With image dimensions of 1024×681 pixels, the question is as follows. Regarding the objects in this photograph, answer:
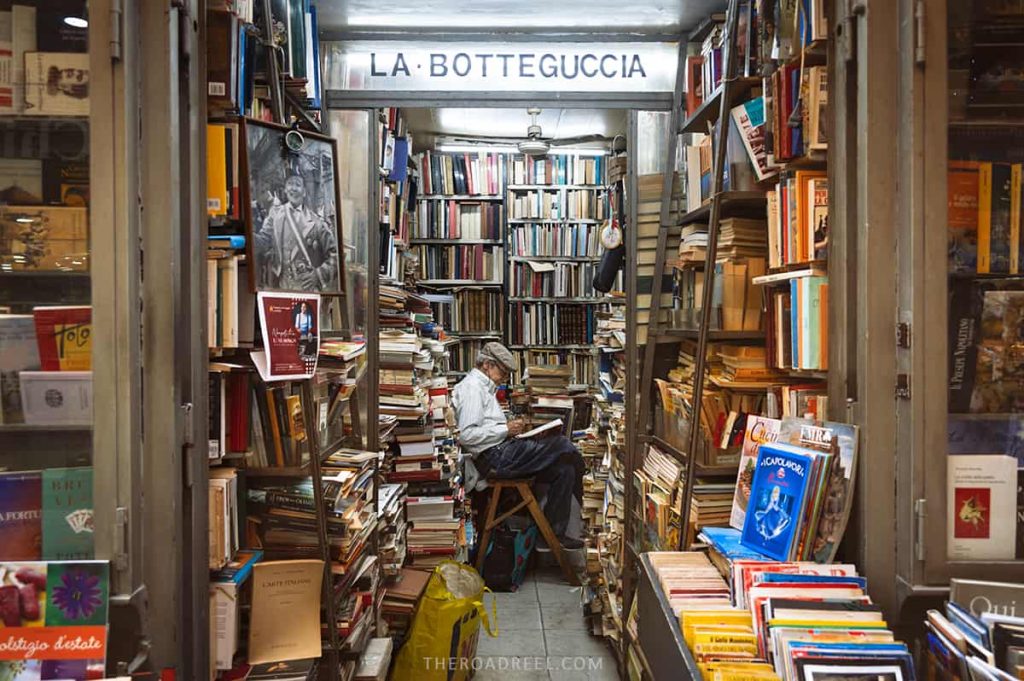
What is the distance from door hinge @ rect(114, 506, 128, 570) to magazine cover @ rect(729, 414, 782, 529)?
54.6 inches

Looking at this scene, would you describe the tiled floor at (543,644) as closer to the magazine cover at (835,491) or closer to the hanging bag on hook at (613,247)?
the hanging bag on hook at (613,247)

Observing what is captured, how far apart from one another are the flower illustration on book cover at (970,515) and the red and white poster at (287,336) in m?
1.64

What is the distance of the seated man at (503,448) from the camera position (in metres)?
4.98

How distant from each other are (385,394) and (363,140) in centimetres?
129

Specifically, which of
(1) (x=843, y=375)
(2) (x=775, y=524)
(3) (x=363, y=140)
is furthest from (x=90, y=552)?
(3) (x=363, y=140)

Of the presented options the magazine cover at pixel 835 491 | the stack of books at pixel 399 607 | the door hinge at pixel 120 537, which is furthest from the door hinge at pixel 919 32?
the stack of books at pixel 399 607

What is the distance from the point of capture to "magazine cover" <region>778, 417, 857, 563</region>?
1.67 metres

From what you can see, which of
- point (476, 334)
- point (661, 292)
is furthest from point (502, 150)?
point (661, 292)

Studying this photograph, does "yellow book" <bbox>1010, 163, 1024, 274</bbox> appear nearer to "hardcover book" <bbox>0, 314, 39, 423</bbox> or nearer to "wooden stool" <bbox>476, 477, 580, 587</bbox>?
"hardcover book" <bbox>0, 314, 39, 423</bbox>

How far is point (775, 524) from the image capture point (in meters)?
1.77

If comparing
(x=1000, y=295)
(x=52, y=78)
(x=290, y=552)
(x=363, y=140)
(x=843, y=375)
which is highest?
(x=363, y=140)

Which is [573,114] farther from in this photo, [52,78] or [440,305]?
[52,78]

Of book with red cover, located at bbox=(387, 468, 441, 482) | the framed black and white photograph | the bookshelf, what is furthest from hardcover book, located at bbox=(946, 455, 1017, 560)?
the bookshelf

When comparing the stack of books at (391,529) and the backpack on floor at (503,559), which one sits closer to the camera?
the stack of books at (391,529)
